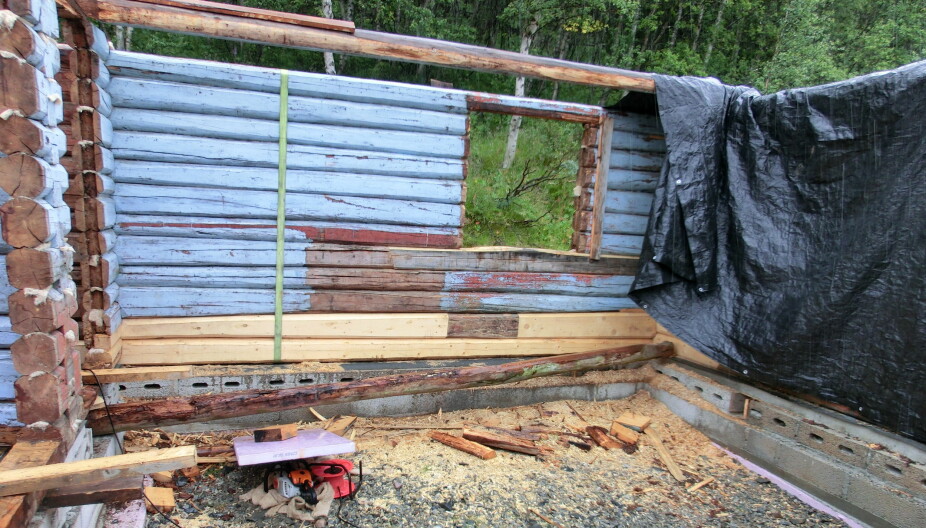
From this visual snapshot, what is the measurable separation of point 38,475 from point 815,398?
5.27 m

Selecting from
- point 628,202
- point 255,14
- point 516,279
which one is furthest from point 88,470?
point 628,202

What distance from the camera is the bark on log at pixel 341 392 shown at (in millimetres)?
3682

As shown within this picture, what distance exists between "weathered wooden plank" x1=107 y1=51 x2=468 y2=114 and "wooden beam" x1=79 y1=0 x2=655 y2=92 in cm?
40

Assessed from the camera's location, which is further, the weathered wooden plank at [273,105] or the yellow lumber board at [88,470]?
the weathered wooden plank at [273,105]

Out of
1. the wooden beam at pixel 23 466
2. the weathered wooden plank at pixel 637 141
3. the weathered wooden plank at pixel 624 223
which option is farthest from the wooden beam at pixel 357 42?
the wooden beam at pixel 23 466

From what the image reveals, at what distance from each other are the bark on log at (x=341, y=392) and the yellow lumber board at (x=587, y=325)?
0.34 meters

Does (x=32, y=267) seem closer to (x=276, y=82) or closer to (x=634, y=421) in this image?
(x=276, y=82)

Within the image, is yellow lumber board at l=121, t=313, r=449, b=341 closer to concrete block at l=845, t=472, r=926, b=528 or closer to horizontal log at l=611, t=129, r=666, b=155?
horizontal log at l=611, t=129, r=666, b=155

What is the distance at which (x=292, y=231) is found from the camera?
4918mm

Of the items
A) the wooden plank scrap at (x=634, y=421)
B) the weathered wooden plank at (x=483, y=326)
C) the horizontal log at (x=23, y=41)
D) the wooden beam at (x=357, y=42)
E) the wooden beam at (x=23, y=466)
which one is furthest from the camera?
the weathered wooden plank at (x=483, y=326)

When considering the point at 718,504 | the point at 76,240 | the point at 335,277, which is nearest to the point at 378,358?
the point at 335,277

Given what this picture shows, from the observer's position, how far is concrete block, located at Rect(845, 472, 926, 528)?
12.1ft

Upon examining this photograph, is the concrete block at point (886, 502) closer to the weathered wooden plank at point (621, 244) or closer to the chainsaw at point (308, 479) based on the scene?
the weathered wooden plank at point (621, 244)

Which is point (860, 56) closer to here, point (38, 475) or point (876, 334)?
point (876, 334)
